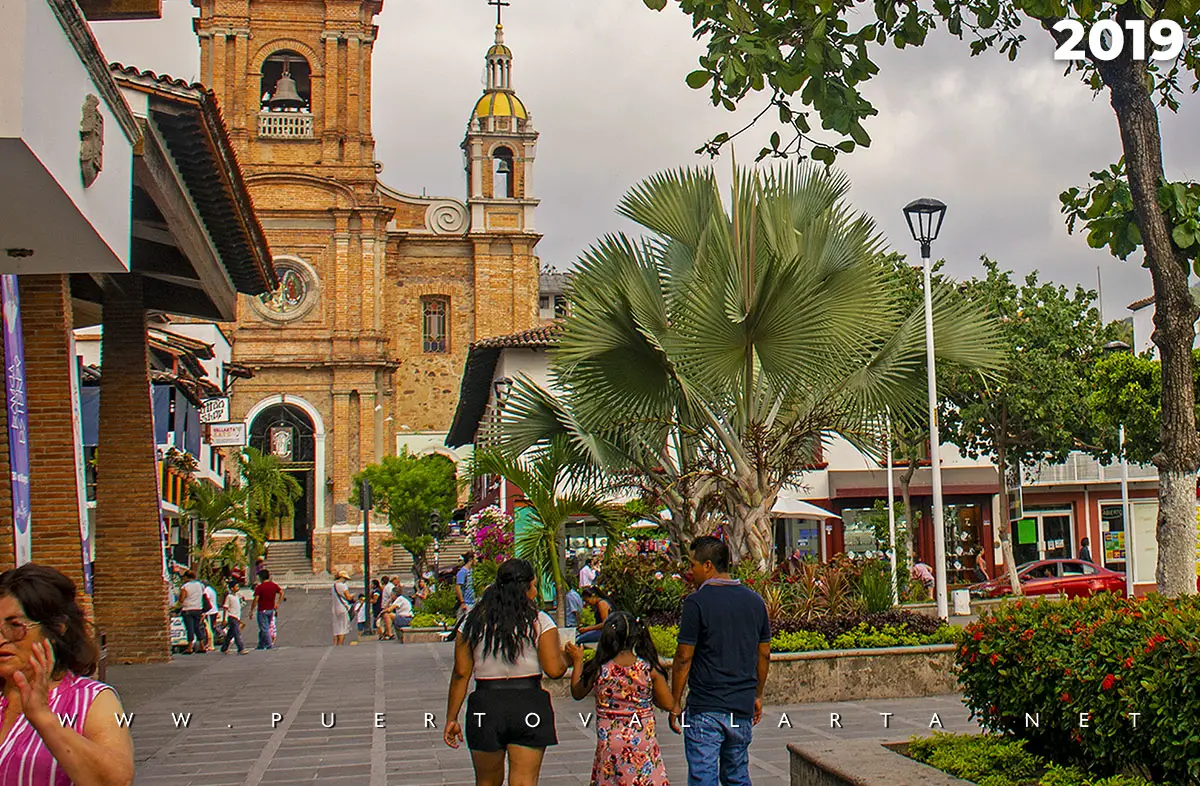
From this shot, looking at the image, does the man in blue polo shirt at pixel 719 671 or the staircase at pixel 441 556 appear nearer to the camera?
the man in blue polo shirt at pixel 719 671

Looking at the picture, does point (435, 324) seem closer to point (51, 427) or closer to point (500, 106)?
point (500, 106)

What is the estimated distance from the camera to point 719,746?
5762 mm

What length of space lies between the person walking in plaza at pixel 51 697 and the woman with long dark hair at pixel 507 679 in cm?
256

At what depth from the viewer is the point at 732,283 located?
10812 mm

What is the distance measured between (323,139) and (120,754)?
48.0 m

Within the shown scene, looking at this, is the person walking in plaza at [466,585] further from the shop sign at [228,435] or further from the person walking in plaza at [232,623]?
the shop sign at [228,435]

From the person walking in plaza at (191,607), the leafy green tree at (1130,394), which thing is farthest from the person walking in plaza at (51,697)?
the leafy green tree at (1130,394)

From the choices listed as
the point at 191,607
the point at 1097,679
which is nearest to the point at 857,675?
the point at 1097,679

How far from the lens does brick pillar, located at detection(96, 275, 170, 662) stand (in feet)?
54.7

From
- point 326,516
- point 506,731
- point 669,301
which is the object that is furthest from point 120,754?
point 326,516

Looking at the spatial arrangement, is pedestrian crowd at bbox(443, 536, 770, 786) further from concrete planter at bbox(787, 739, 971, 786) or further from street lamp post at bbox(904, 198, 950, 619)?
street lamp post at bbox(904, 198, 950, 619)

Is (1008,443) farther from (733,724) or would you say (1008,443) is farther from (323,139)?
(323,139)

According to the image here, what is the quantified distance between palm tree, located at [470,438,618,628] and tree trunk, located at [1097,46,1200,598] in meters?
7.40

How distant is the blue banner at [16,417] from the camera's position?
943 centimetres
